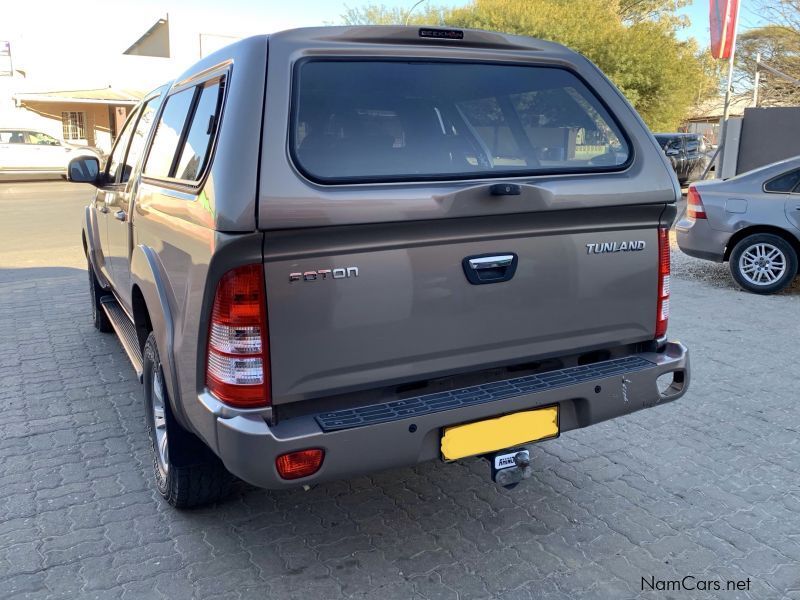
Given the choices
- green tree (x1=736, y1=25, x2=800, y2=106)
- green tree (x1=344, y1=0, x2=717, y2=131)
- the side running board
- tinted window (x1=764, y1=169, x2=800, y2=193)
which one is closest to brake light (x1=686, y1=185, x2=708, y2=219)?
tinted window (x1=764, y1=169, x2=800, y2=193)

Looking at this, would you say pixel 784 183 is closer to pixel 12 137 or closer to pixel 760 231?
pixel 760 231

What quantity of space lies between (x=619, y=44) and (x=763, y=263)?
2412 cm

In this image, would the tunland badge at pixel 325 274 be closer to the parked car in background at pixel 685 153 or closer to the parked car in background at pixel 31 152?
the parked car in background at pixel 685 153

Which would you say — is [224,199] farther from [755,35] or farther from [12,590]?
[755,35]

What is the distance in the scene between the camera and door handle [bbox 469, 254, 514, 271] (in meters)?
→ 2.69

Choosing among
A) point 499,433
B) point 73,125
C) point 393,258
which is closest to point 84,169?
point 393,258

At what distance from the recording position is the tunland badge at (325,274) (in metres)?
2.38

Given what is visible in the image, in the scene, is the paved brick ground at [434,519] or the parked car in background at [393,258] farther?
the paved brick ground at [434,519]

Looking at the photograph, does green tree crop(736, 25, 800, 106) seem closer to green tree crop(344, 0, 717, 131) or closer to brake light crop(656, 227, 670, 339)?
green tree crop(344, 0, 717, 131)

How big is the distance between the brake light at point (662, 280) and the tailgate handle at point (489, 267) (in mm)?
776

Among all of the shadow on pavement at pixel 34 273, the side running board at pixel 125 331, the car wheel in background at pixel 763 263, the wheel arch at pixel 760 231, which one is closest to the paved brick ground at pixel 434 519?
the side running board at pixel 125 331

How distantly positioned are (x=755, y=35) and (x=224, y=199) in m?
36.7

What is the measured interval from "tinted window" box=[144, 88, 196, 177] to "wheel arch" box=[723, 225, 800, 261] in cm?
645

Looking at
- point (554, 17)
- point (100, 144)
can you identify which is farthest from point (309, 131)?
point (100, 144)
